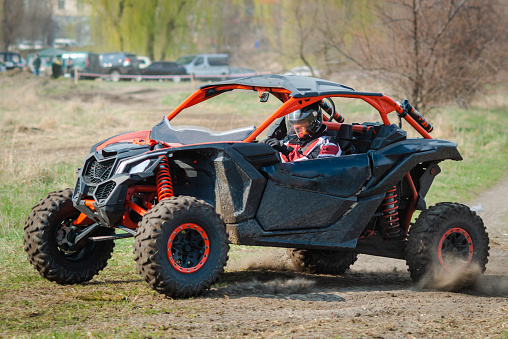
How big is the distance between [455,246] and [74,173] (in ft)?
23.8

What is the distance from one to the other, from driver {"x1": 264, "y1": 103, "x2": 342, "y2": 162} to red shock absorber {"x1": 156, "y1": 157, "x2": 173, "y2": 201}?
1304 mm

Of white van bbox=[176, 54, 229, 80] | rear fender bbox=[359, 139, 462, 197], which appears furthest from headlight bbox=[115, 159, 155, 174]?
white van bbox=[176, 54, 229, 80]

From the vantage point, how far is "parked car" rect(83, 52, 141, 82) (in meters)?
39.5

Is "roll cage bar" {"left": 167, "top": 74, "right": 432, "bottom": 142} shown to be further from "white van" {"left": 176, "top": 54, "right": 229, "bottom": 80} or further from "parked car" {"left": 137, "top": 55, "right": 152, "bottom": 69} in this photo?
"parked car" {"left": 137, "top": 55, "right": 152, "bottom": 69}

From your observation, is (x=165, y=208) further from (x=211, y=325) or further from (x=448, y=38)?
(x=448, y=38)

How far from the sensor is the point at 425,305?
5977mm

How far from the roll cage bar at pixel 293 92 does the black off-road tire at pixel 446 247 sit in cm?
94

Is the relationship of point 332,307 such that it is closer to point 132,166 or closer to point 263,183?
point 263,183

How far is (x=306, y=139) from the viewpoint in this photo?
670cm

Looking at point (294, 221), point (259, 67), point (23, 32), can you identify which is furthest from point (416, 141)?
point (23, 32)

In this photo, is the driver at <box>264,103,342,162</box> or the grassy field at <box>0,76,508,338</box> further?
the driver at <box>264,103,342,162</box>

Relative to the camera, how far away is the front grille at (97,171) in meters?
5.76

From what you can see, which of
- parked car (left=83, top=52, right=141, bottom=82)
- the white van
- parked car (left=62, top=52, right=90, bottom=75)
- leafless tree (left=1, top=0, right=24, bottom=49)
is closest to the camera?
parked car (left=62, top=52, right=90, bottom=75)

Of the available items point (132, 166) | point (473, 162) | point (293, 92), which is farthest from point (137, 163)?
point (473, 162)
